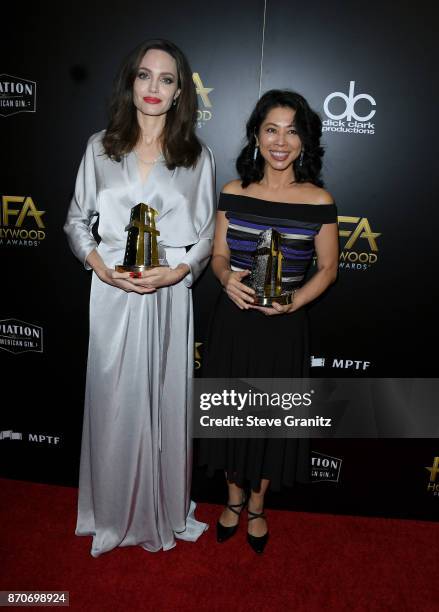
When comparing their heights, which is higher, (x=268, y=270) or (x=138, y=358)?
(x=268, y=270)

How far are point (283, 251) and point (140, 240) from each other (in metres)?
0.63

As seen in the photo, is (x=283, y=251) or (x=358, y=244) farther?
(x=358, y=244)

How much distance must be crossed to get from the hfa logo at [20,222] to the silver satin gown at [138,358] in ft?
1.68

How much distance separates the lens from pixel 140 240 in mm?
2111

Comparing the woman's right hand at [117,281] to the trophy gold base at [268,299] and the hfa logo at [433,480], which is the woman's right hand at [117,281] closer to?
the trophy gold base at [268,299]

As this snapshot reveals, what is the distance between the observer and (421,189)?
262 centimetres

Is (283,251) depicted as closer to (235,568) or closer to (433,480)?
(235,568)

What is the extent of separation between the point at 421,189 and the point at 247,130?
0.94 m

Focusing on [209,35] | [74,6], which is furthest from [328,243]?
[74,6]

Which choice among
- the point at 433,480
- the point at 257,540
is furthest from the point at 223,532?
the point at 433,480
